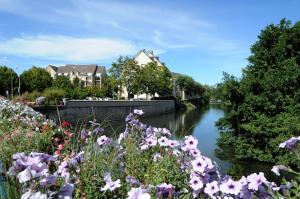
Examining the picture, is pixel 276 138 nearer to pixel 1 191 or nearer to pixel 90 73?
pixel 1 191

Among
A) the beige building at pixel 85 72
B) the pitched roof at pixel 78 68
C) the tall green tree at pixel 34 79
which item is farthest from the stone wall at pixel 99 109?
the pitched roof at pixel 78 68

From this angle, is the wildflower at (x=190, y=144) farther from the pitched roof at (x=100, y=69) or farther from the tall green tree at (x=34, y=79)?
the pitched roof at (x=100, y=69)

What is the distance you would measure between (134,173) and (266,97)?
20345 millimetres

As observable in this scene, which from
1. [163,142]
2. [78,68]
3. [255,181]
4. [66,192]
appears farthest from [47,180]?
[78,68]

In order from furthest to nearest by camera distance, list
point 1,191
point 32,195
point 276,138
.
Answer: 1. point 276,138
2. point 1,191
3. point 32,195

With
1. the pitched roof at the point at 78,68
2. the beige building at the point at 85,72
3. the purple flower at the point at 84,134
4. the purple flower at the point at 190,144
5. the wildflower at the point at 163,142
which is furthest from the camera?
the pitched roof at the point at 78,68

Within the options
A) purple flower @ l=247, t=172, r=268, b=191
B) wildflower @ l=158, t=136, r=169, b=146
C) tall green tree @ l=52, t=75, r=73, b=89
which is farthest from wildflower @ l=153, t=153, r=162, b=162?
tall green tree @ l=52, t=75, r=73, b=89

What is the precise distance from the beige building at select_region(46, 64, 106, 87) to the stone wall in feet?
117

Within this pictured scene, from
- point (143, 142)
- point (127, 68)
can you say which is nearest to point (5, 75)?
point (127, 68)

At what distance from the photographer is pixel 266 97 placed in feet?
76.0

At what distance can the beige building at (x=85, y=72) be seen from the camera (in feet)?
345

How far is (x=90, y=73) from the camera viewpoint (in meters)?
106

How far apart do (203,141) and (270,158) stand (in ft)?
30.4

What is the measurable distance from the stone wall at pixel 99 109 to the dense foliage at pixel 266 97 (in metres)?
10.7
